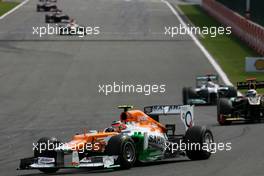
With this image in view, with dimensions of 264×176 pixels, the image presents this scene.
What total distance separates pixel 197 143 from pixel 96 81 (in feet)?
65.2

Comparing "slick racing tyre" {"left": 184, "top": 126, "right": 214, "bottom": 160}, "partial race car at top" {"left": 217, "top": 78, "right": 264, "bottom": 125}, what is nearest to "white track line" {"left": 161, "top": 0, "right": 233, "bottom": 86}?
"partial race car at top" {"left": 217, "top": 78, "right": 264, "bottom": 125}

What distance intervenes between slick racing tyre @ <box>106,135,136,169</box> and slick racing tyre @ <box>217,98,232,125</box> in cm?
851

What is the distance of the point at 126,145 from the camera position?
1463cm

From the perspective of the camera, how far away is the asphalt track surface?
16094 millimetres

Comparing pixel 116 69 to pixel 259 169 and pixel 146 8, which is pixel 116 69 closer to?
pixel 259 169

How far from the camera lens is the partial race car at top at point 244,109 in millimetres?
23031

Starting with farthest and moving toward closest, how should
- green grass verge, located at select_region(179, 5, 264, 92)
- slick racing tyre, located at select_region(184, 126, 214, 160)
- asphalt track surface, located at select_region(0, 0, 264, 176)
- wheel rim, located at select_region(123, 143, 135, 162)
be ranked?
green grass verge, located at select_region(179, 5, 264, 92), asphalt track surface, located at select_region(0, 0, 264, 176), slick racing tyre, located at select_region(184, 126, 214, 160), wheel rim, located at select_region(123, 143, 135, 162)

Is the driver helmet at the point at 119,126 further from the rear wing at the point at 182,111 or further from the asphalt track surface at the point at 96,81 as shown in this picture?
the rear wing at the point at 182,111

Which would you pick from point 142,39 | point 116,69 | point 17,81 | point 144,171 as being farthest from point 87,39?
point 144,171

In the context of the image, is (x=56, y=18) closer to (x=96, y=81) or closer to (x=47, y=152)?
(x=96, y=81)

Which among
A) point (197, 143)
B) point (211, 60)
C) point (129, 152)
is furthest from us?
point (211, 60)
